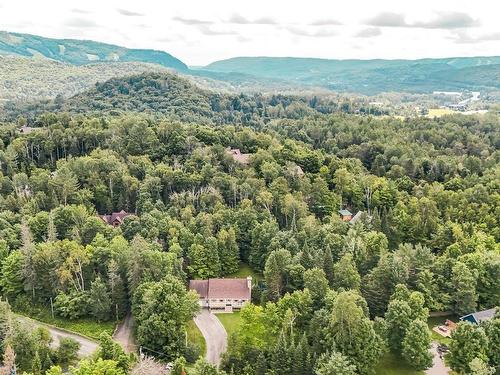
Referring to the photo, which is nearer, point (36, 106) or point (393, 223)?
point (393, 223)

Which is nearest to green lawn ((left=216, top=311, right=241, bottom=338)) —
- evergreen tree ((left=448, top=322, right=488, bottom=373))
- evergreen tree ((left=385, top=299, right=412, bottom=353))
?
evergreen tree ((left=385, top=299, right=412, bottom=353))

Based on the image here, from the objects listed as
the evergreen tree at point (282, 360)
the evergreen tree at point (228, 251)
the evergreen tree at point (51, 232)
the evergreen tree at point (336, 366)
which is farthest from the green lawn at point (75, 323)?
the evergreen tree at point (336, 366)

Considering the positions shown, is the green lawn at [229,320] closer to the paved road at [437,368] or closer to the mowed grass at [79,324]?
the mowed grass at [79,324]

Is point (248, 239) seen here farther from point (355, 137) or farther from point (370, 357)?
point (355, 137)

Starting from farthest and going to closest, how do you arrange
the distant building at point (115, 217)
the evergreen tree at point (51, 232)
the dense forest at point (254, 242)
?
the distant building at point (115, 217) < the evergreen tree at point (51, 232) < the dense forest at point (254, 242)

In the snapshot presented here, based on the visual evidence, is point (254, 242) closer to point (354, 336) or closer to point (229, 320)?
point (229, 320)

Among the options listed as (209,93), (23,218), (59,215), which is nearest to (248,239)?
(59,215)

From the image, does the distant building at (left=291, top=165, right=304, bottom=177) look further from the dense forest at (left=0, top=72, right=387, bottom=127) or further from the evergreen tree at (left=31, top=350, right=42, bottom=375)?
the dense forest at (left=0, top=72, right=387, bottom=127)
